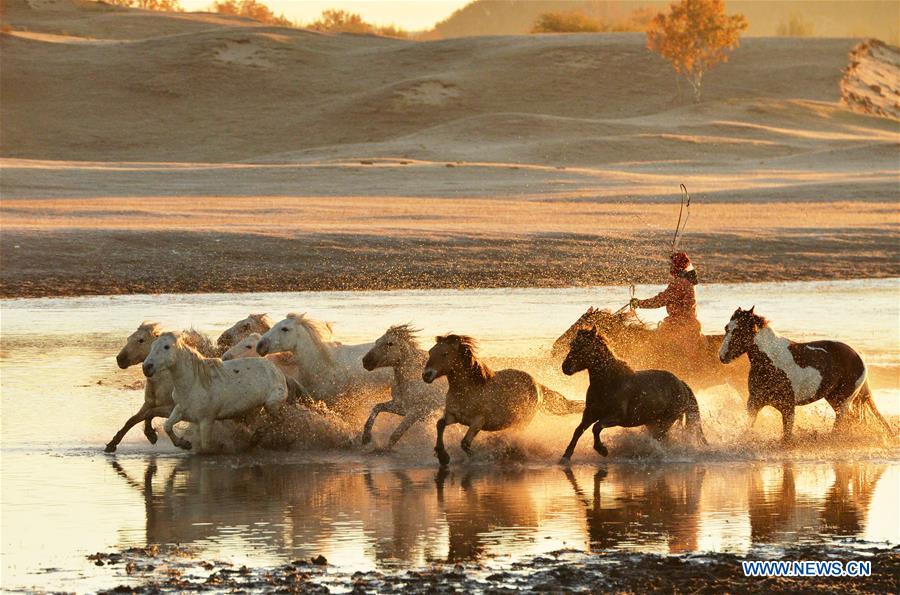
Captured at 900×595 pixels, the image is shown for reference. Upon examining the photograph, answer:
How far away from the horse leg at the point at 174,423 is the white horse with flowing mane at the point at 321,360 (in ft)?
3.14

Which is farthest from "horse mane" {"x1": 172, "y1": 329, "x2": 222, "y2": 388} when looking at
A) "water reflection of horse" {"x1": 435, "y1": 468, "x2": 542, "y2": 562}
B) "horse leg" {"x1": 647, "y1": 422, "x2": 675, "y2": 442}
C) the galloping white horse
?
"horse leg" {"x1": 647, "y1": 422, "x2": 675, "y2": 442}

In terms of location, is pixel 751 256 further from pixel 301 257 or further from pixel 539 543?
pixel 539 543

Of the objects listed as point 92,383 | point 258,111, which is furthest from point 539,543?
point 258,111

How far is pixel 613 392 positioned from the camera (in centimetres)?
1265

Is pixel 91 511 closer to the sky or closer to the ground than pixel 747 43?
closer to the ground

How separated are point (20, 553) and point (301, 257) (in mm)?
20078

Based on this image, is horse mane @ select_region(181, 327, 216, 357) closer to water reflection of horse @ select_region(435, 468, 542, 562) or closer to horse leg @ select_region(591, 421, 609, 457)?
water reflection of horse @ select_region(435, 468, 542, 562)

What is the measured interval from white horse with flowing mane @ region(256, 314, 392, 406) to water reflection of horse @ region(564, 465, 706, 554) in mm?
2273

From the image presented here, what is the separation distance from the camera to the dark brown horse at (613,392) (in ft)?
41.4

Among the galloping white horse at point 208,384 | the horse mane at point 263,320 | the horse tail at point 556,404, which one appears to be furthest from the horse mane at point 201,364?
the horse tail at point 556,404

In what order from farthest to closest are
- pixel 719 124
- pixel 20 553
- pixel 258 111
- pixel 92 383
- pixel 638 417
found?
pixel 258 111 < pixel 719 124 < pixel 92 383 < pixel 638 417 < pixel 20 553

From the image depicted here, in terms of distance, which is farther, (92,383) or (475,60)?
(475,60)

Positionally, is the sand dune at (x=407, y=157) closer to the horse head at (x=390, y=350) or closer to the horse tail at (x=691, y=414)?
the horse head at (x=390, y=350)

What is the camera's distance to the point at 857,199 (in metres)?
43.5
